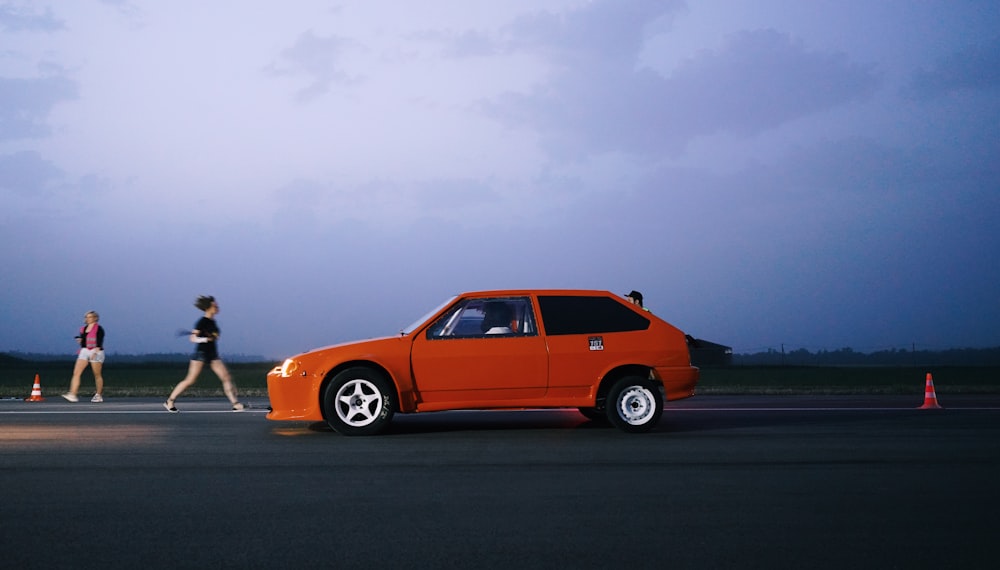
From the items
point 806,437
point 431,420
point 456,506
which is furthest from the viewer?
point 431,420

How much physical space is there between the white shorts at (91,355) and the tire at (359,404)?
8324 mm

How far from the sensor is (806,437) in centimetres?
1092

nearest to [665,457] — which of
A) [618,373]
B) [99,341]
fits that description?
[618,373]

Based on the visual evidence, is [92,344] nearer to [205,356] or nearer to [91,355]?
[91,355]

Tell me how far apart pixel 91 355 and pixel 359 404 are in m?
8.67

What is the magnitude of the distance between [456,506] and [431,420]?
6.80 m

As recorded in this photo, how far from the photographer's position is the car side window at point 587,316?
11.6 meters

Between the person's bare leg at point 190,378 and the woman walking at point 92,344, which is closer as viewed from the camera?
the person's bare leg at point 190,378

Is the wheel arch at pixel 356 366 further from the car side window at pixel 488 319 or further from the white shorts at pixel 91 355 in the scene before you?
the white shorts at pixel 91 355

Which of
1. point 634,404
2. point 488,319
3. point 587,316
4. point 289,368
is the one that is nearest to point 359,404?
point 289,368

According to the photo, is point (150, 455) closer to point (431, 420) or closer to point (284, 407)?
point (284, 407)

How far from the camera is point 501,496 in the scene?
7.02 metres

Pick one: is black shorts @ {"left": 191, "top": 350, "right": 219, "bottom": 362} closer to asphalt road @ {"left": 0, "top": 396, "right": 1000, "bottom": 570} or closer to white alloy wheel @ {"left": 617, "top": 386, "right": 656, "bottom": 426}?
asphalt road @ {"left": 0, "top": 396, "right": 1000, "bottom": 570}

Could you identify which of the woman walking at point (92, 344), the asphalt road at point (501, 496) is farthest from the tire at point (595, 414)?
the woman walking at point (92, 344)
